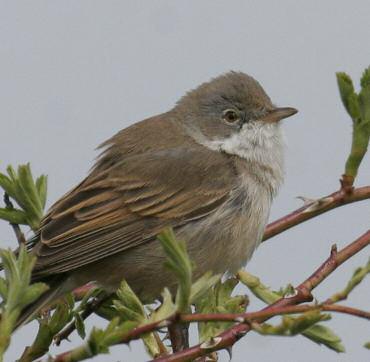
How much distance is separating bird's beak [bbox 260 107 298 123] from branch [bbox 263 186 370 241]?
192 centimetres

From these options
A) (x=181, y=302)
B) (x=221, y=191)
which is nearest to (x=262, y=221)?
(x=221, y=191)

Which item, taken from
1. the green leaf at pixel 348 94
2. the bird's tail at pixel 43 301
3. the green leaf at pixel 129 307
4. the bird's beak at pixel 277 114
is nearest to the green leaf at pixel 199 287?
the green leaf at pixel 129 307

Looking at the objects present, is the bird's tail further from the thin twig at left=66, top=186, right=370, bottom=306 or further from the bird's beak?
the bird's beak

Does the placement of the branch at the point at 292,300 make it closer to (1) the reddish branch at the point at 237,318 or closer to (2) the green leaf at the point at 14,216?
(1) the reddish branch at the point at 237,318

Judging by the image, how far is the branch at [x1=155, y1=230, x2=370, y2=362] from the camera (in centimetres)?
217

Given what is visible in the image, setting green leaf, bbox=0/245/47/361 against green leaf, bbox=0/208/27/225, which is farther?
green leaf, bbox=0/208/27/225

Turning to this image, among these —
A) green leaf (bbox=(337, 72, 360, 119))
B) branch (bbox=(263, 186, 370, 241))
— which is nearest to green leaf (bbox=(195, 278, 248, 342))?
branch (bbox=(263, 186, 370, 241))

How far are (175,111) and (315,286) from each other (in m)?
3.19

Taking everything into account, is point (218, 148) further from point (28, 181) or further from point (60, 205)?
point (28, 181)

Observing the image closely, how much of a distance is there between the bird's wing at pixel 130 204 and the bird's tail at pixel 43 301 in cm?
7

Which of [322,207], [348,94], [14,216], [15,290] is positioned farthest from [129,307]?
[348,94]

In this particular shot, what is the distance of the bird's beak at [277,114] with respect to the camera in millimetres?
5184

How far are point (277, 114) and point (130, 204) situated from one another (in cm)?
139

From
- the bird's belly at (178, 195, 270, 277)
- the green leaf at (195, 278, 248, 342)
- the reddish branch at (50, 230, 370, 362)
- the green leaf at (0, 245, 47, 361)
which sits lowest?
the bird's belly at (178, 195, 270, 277)
